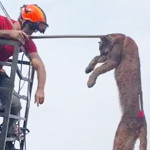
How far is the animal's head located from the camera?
601 centimetres

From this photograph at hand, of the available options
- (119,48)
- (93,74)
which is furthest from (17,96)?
(119,48)

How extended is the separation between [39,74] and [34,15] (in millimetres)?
643

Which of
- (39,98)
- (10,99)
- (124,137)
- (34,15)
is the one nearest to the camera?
(10,99)

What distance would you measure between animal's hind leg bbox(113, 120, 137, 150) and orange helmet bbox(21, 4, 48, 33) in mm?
2443

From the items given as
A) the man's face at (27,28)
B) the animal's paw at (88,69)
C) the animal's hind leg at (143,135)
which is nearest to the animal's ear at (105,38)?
the animal's paw at (88,69)

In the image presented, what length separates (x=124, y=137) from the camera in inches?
240

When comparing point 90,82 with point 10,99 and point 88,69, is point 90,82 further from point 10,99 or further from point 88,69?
point 10,99

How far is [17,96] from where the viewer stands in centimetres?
443

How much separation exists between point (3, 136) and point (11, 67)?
0.66 metres

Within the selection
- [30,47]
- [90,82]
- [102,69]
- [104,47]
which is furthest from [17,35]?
[102,69]

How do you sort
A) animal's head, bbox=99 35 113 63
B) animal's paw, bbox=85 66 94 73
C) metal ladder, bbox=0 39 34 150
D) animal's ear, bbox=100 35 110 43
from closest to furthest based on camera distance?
1. metal ladder, bbox=0 39 34 150
2. animal's ear, bbox=100 35 110 43
3. animal's head, bbox=99 35 113 63
4. animal's paw, bbox=85 66 94 73

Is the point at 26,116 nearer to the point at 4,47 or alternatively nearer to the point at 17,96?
the point at 17,96

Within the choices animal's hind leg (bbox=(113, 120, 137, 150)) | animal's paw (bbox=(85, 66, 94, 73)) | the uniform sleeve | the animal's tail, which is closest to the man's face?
the uniform sleeve

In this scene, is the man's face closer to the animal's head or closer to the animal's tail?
the animal's head
